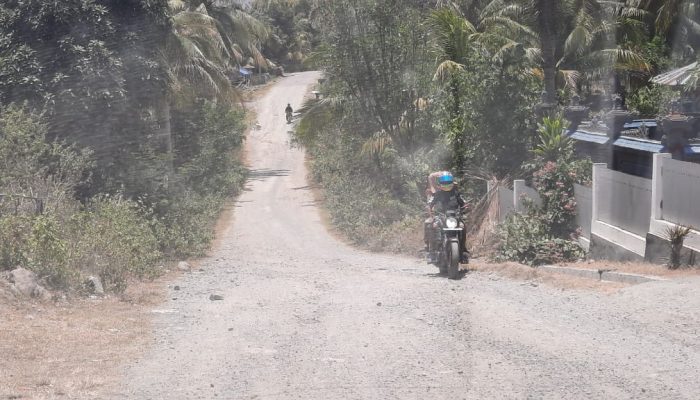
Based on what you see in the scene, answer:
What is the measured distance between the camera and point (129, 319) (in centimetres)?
1023

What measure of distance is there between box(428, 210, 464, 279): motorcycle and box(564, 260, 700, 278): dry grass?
2018 millimetres

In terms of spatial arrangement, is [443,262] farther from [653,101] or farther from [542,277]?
[653,101]

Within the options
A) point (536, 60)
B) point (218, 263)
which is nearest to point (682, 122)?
point (218, 263)

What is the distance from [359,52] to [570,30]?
981 cm

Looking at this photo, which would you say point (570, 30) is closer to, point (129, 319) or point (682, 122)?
point (682, 122)

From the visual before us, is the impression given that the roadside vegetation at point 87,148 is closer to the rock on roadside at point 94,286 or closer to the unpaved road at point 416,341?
the rock on roadside at point 94,286

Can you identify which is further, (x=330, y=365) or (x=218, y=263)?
(x=218, y=263)

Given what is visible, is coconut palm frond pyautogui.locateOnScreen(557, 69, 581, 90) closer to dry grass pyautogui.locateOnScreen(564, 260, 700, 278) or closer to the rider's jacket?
dry grass pyautogui.locateOnScreen(564, 260, 700, 278)

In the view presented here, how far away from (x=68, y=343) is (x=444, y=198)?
7228 millimetres

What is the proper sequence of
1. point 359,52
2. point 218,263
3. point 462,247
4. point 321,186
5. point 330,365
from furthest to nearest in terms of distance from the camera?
point 321,186
point 359,52
point 218,263
point 462,247
point 330,365

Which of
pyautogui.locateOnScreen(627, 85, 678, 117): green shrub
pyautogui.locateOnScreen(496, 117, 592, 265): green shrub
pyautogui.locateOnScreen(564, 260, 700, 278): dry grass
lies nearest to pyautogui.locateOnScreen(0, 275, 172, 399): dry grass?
pyautogui.locateOnScreen(564, 260, 700, 278): dry grass

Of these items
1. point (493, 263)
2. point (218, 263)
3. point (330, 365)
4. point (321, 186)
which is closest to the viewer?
point (330, 365)

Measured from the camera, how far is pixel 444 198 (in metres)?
14.4

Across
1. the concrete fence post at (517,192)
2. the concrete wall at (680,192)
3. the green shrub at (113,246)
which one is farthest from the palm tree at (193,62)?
the concrete wall at (680,192)
